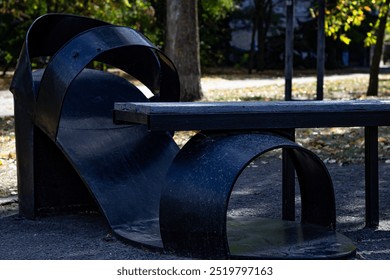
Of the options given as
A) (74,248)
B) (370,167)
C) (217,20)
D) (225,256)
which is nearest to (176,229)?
(225,256)

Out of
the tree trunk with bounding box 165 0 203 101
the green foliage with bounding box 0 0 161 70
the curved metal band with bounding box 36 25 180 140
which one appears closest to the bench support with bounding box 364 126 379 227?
the curved metal band with bounding box 36 25 180 140

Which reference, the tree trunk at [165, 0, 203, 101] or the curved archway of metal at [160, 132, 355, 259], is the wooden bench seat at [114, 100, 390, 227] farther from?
the tree trunk at [165, 0, 203, 101]

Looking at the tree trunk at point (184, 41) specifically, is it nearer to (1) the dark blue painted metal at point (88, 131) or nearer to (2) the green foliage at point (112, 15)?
(2) the green foliage at point (112, 15)

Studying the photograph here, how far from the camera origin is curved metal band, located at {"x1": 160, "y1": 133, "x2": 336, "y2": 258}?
4734 mm

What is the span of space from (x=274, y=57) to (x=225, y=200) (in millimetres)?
26046

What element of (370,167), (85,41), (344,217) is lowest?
(344,217)

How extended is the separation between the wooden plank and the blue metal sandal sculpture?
0.32 feet

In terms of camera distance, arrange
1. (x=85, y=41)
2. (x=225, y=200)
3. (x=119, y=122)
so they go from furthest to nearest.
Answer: (x=85, y=41) → (x=119, y=122) → (x=225, y=200)

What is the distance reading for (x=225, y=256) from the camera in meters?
4.74

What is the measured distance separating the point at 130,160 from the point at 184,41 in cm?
928

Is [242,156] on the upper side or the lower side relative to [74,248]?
upper

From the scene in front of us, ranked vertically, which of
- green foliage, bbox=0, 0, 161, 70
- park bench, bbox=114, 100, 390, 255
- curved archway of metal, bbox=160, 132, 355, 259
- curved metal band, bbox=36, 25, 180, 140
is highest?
green foliage, bbox=0, 0, 161, 70

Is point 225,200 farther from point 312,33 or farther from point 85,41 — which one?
point 312,33

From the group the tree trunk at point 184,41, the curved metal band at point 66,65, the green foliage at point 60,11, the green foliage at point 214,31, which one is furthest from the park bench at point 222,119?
the green foliage at point 214,31
